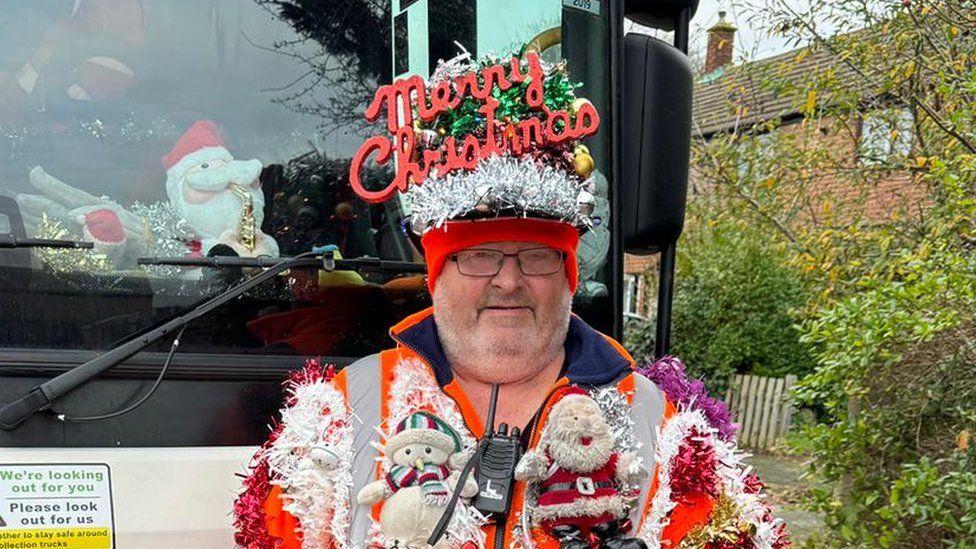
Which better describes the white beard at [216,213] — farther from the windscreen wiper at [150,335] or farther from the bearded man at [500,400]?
the bearded man at [500,400]

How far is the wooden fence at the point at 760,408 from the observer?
10672mm

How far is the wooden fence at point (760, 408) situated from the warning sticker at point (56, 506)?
32.0ft

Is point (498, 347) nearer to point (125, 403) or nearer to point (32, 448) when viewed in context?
point (125, 403)

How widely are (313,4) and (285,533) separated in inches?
51.1

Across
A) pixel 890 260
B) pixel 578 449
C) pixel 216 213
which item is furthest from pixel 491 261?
pixel 890 260

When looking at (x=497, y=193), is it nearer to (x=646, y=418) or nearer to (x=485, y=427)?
(x=485, y=427)

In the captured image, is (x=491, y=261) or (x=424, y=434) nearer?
(x=424, y=434)

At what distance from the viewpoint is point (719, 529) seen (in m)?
1.81

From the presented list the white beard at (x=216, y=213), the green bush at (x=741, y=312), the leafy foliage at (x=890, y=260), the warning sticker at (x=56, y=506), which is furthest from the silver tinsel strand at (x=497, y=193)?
the green bush at (x=741, y=312)

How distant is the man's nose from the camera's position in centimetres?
189

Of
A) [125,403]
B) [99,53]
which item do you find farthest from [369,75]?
[125,403]

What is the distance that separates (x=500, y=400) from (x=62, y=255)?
41.4 inches

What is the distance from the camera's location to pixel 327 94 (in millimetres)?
2145

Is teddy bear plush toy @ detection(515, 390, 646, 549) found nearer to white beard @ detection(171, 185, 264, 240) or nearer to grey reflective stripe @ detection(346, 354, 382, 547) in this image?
grey reflective stripe @ detection(346, 354, 382, 547)
